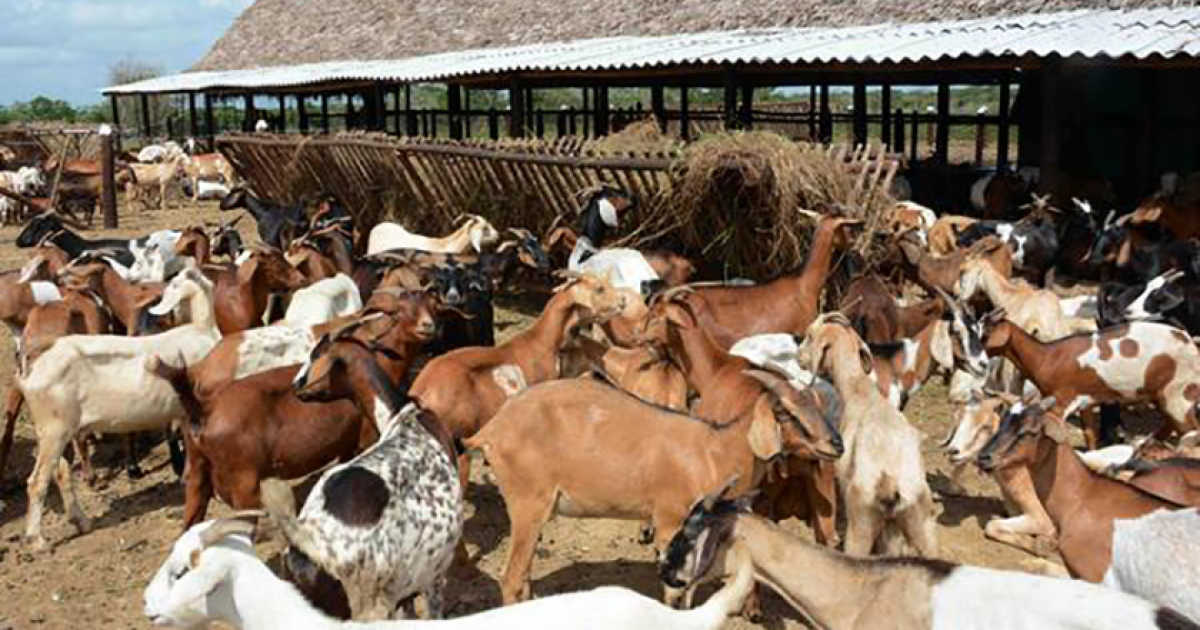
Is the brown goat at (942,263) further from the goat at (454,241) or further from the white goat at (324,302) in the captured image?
the white goat at (324,302)

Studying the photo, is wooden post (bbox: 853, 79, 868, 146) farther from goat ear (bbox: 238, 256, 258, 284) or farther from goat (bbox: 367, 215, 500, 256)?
goat ear (bbox: 238, 256, 258, 284)

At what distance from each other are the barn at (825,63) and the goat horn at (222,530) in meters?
9.41

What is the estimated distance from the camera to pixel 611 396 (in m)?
5.76

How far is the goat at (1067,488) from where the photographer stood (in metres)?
5.02

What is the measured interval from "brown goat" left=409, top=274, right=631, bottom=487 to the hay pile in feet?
8.84

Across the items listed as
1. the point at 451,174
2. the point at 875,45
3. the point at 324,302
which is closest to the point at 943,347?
the point at 324,302

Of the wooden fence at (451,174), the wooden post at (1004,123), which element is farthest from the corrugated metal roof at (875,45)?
the wooden post at (1004,123)

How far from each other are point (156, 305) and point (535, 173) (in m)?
5.27

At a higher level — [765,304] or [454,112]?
[454,112]

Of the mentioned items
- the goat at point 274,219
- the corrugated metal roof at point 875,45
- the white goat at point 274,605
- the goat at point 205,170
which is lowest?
the goat at point 205,170

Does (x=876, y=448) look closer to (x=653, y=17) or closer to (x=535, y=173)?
(x=535, y=173)

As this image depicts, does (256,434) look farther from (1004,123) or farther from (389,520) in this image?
(1004,123)

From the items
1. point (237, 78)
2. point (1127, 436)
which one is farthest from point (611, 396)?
point (237, 78)

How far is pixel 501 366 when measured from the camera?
6836 millimetres
